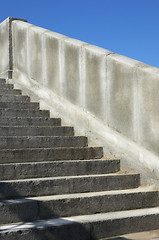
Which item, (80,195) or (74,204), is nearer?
(74,204)

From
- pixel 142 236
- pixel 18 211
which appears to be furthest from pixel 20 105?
pixel 142 236

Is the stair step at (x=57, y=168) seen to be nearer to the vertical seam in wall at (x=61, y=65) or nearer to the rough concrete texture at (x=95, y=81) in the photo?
the rough concrete texture at (x=95, y=81)

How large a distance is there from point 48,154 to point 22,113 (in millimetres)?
1242

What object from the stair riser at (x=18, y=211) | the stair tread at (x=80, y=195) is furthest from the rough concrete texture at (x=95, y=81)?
the stair riser at (x=18, y=211)

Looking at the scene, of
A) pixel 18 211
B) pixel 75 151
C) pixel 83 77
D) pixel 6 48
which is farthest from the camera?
pixel 6 48

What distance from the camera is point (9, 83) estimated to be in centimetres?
656

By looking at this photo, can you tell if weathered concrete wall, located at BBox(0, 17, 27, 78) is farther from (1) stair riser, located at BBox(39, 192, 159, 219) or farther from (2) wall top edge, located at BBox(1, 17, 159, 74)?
(1) stair riser, located at BBox(39, 192, 159, 219)

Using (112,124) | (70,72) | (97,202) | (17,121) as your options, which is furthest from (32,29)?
(97,202)

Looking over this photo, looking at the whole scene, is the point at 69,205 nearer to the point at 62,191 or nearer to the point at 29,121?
the point at 62,191

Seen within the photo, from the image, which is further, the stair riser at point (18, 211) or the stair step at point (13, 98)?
the stair step at point (13, 98)

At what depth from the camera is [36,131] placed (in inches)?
187

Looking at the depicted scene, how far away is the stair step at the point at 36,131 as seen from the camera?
4.55 m

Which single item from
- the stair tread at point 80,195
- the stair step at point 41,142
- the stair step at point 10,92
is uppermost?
the stair step at point 10,92

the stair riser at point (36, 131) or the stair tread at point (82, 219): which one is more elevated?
the stair riser at point (36, 131)
